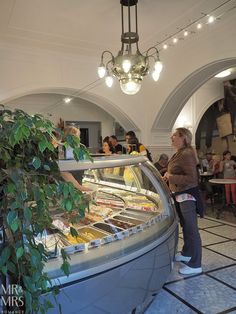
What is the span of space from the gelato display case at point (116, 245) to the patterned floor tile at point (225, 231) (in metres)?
2.12

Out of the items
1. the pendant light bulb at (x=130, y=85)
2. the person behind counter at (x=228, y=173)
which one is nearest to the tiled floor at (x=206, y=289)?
the pendant light bulb at (x=130, y=85)

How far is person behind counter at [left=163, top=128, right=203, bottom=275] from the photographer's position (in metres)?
2.95

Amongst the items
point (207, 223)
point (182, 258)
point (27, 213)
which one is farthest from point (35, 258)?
point (207, 223)

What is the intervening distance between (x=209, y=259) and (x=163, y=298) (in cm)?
108

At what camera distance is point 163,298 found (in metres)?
2.53

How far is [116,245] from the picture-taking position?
1809 millimetres

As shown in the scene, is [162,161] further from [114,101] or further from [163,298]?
[163,298]

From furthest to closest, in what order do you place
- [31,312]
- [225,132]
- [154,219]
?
[225,132] < [154,219] < [31,312]

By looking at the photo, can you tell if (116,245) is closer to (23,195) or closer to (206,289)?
(23,195)

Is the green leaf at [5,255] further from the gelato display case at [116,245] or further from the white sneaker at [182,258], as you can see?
the white sneaker at [182,258]

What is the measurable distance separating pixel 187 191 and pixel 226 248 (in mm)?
1298

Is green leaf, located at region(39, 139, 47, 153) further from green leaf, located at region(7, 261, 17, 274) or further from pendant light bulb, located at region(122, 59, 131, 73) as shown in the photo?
pendant light bulb, located at region(122, 59, 131, 73)

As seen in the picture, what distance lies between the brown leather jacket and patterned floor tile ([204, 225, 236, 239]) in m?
1.74

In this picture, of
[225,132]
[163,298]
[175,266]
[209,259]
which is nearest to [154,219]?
[163,298]
